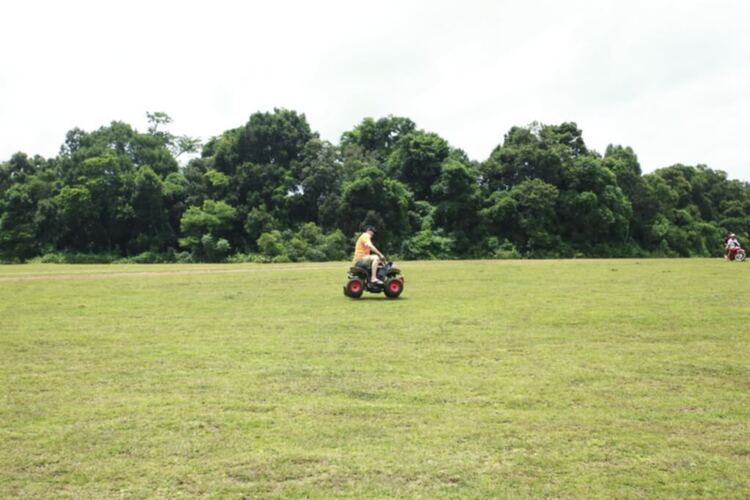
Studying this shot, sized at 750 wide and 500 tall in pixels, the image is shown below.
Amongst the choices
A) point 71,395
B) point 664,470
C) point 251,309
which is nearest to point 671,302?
point 251,309

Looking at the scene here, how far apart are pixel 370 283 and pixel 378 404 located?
958 cm

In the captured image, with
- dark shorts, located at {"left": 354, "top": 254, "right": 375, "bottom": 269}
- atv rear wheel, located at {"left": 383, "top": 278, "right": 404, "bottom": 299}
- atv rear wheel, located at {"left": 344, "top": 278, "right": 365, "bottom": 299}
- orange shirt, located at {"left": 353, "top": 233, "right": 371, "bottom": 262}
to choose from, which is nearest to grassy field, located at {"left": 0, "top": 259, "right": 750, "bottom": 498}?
atv rear wheel, located at {"left": 344, "top": 278, "right": 365, "bottom": 299}

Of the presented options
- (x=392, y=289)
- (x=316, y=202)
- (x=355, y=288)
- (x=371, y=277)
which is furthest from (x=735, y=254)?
(x=316, y=202)

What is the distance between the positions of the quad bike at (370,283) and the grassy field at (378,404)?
3.31 m

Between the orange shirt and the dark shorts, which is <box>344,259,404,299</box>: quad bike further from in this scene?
the orange shirt

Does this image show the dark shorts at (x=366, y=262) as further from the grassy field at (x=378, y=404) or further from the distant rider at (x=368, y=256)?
the grassy field at (x=378, y=404)

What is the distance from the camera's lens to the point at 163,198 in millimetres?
55375

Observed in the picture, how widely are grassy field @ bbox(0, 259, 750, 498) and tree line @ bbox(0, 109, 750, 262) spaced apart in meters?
37.4

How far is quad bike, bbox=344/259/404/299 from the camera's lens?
50.2 feet

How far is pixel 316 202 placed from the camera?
53.4 metres

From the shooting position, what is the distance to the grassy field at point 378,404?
13.6ft

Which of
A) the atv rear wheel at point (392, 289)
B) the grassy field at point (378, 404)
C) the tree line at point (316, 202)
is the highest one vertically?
the tree line at point (316, 202)

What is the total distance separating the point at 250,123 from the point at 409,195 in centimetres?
1493

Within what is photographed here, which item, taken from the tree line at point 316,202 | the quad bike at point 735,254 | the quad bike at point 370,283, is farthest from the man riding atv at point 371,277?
the tree line at point 316,202
